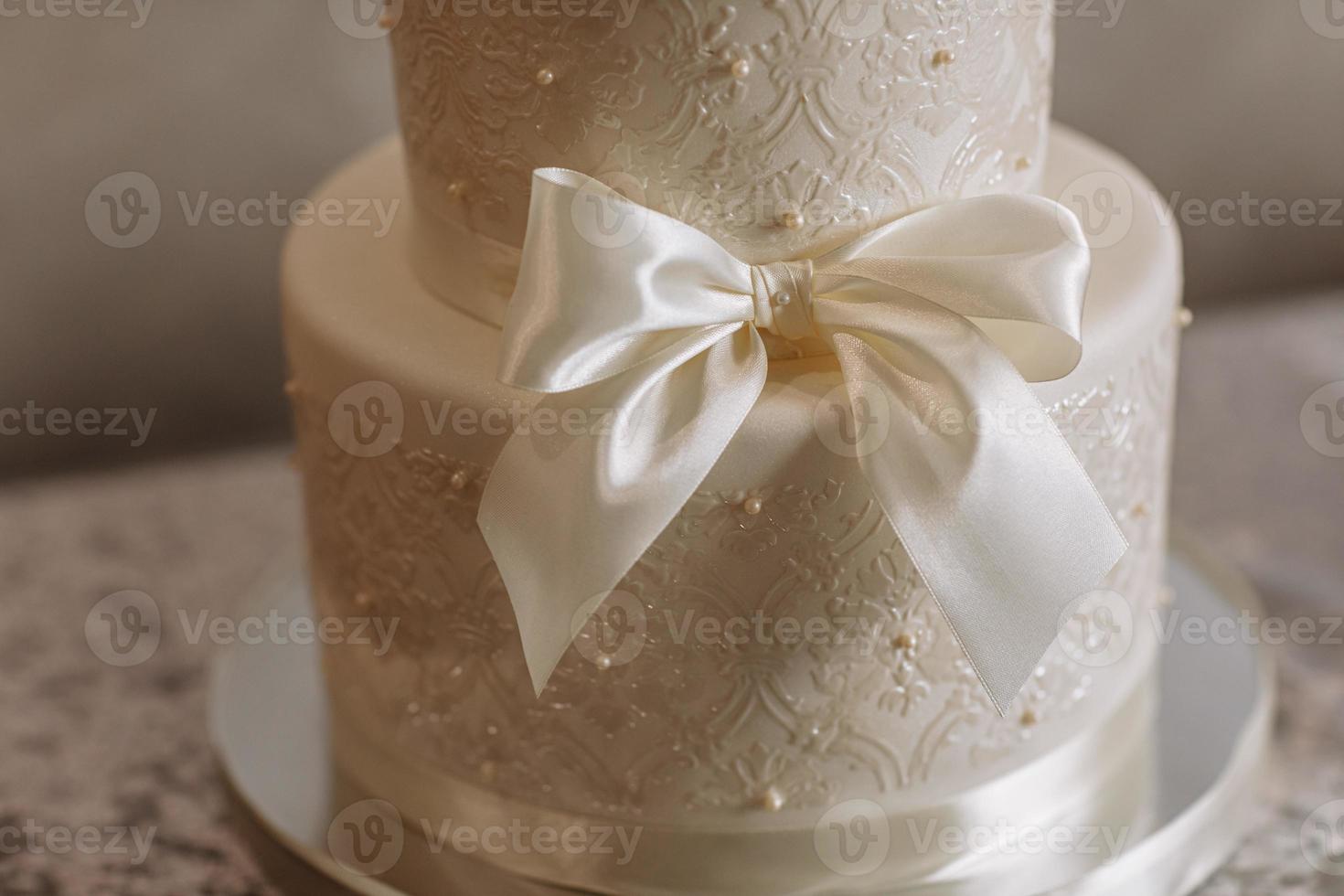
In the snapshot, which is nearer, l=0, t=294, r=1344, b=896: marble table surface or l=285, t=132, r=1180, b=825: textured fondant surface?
l=285, t=132, r=1180, b=825: textured fondant surface

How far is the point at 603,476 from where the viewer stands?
0.88 m

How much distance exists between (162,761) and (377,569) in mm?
406

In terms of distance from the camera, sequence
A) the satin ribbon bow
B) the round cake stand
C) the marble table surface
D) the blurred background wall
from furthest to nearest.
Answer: the blurred background wall → the marble table surface → the round cake stand → the satin ribbon bow

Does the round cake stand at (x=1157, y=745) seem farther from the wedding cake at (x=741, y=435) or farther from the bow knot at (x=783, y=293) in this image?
the bow knot at (x=783, y=293)

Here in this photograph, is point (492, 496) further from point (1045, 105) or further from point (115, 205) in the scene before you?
point (115, 205)

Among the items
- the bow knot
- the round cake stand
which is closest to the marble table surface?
the round cake stand

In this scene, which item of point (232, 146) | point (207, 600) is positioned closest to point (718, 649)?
point (207, 600)

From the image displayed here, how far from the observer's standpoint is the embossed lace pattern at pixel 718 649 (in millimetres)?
942

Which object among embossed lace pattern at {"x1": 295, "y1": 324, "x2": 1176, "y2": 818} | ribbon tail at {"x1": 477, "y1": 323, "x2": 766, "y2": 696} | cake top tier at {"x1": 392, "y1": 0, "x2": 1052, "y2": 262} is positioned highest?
cake top tier at {"x1": 392, "y1": 0, "x2": 1052, "y2": 262}

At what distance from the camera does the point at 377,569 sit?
1069mm

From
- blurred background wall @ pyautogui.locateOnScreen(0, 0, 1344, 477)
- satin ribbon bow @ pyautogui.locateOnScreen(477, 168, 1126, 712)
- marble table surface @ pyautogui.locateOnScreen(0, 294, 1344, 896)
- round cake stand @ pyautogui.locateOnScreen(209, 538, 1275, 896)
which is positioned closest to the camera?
satin ribbon bow @ pyautogui.locateOnScreen(477, 168, 1126, 712)

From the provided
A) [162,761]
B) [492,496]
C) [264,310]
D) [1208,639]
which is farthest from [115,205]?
[1208,639]

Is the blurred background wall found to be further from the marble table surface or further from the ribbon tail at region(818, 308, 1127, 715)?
the ribbon tail at region(818, 308, 1127, 715)

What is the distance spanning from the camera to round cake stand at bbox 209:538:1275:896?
42.8 inches
